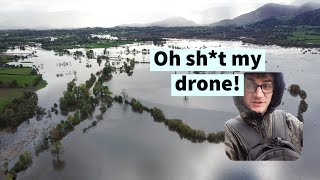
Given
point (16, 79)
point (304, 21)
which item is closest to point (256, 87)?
point (16, 79)

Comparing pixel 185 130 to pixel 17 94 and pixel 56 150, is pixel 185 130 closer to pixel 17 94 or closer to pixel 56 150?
pixel 56 150

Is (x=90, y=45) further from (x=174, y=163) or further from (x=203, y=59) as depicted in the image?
(x=203, y=59)

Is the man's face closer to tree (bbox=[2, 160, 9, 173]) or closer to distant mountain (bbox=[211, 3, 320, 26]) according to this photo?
tree (bbox=[2, 160, 9, 173])

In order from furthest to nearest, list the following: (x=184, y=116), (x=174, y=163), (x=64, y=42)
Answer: (x=64, y=42), (x=184, y=116), (x=174, y=163)

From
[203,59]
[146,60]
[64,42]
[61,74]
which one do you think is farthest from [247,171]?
[64,42]

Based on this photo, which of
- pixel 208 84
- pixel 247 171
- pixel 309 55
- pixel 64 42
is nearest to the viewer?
pixel 208 84

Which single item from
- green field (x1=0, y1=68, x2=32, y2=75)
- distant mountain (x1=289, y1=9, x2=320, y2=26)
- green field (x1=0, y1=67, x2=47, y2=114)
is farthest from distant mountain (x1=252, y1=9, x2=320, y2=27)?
green field (x1=0, y1=67, x2=47, y2=114)

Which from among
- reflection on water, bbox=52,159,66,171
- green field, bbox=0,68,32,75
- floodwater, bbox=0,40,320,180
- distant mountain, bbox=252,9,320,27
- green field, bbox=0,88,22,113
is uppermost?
distant mountain, bbox=252,9,320,27
